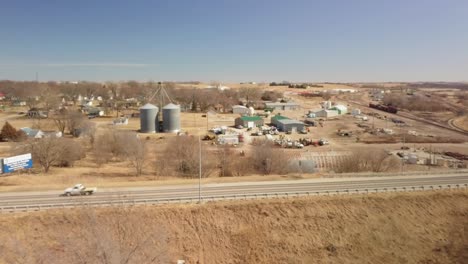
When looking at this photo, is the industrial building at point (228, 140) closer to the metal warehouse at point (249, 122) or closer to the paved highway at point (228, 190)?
the metal warehouse at point (249, 122)

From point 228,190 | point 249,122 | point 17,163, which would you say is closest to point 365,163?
point 228,190

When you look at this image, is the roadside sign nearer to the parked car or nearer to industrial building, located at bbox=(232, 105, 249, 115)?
the parked car

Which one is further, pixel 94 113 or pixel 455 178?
pixel 94 113

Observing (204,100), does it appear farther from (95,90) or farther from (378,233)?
(378,233)

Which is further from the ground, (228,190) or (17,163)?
(17,163)

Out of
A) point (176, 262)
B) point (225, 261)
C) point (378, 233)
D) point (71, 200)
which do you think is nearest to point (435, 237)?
point (378, 233)

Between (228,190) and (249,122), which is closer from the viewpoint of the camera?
(228,190)

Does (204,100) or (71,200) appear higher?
(204,100)

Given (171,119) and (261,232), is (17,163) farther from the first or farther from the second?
(171,119)
